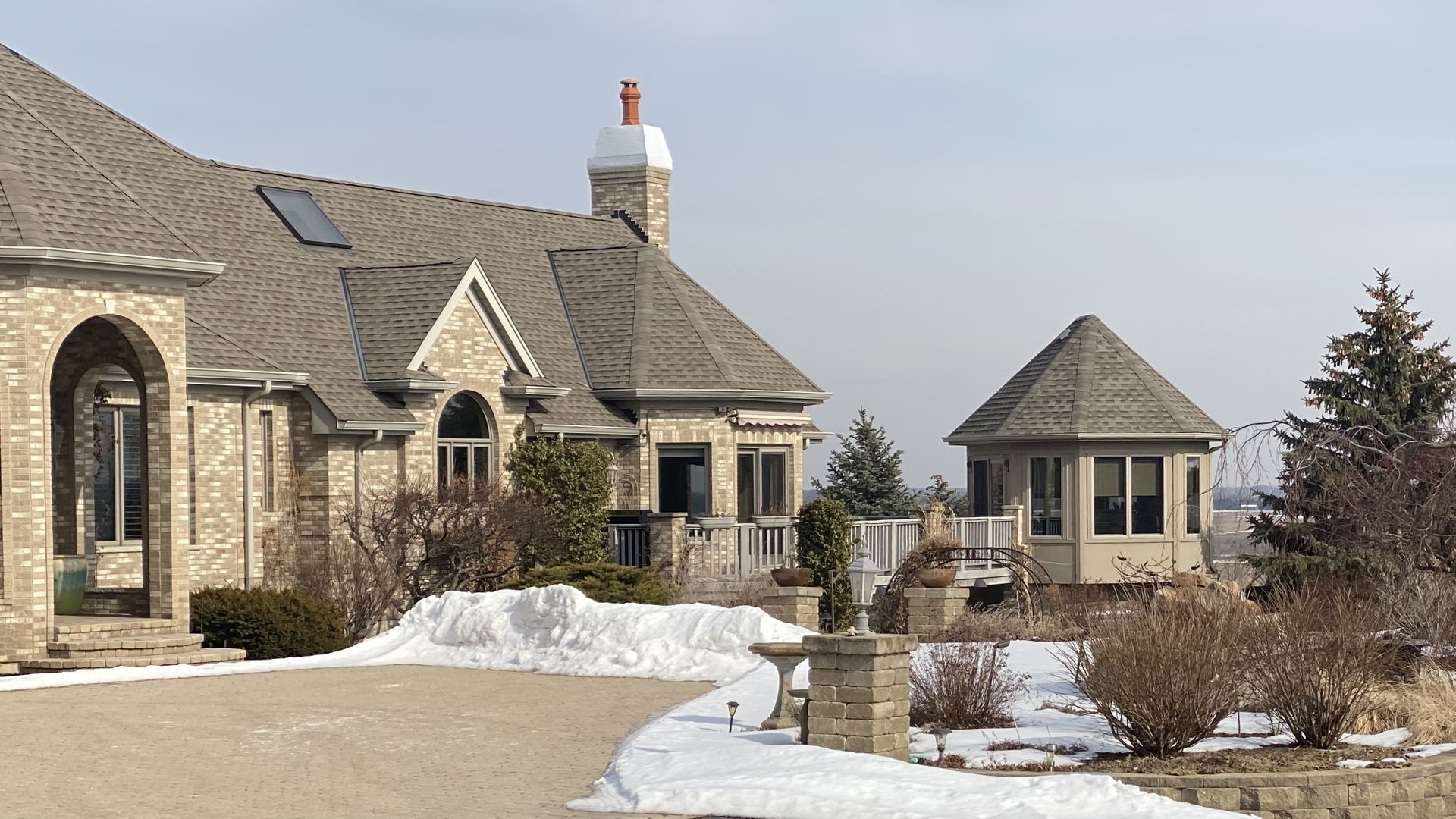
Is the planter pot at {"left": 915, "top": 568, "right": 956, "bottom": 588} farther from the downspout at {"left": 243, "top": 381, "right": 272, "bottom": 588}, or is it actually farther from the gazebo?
the downspout at {"left": 243, "top": 381, "right": 272, "bottom": 588}

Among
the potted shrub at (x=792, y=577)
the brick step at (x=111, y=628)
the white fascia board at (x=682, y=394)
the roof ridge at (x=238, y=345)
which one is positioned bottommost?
the brick step at (x=111, y=628)

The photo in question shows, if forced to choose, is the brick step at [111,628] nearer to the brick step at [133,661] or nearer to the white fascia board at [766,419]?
the brick step at [133,661]

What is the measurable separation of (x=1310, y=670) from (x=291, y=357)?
16798 millimetres

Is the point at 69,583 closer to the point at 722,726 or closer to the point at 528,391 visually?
the point at 528,391

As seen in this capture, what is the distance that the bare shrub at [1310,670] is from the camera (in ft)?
49.2

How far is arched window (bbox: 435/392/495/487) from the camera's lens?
28.7 meters

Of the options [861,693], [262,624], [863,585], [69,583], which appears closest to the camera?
[861,693]

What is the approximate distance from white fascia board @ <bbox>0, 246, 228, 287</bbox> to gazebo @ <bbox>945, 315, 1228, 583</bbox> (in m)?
18.3

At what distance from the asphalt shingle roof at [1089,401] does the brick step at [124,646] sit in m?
18.7

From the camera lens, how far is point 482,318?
95.2 feet

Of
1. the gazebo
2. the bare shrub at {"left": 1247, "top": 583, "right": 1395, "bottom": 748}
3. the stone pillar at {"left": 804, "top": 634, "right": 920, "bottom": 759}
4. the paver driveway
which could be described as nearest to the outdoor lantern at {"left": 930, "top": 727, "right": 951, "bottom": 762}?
the stone pillar at {"left": 804, "top": 634, "right": 920, "bottom": 759}

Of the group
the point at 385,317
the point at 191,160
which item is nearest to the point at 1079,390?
the point at 385,317

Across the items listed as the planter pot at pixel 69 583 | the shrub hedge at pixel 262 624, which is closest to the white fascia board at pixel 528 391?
the shrub hedge at pixel 262 624

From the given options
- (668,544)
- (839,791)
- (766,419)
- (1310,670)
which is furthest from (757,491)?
(839,791)
